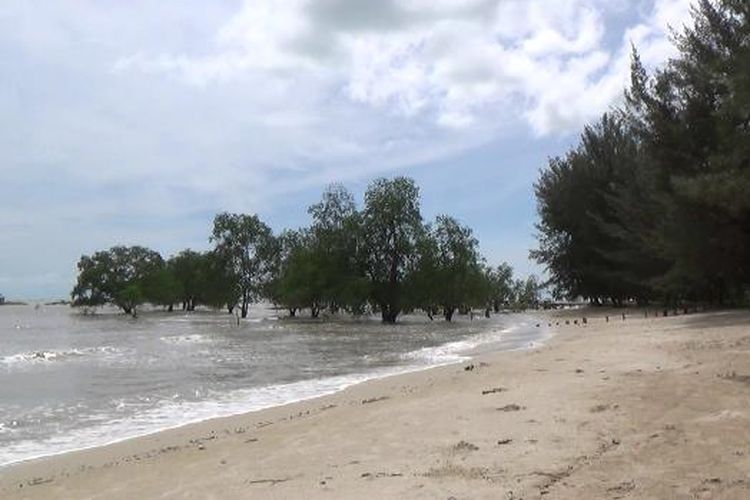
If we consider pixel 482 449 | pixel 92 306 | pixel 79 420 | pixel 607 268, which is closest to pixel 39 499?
pixel 482 449

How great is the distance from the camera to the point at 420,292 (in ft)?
217

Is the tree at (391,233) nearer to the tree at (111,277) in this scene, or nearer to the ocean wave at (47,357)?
the ocean wave at (47,357)

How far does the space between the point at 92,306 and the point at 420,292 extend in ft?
271

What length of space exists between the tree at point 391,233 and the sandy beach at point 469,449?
180 feet

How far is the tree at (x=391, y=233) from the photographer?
67.4 m

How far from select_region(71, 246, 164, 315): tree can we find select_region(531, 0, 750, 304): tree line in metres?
84.7

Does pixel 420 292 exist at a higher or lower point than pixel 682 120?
lower

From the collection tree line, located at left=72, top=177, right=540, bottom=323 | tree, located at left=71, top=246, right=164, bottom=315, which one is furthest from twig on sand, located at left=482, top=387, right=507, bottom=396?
tree, located at left=71, top=246, right=164, bottom=315

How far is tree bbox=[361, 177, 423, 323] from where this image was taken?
221 ft

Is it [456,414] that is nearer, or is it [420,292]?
[456,414]

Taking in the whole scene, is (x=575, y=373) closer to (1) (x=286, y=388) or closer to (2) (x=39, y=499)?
(1) (x=286, y=388)

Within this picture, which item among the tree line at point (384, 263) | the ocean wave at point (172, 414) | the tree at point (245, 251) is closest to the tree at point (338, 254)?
the tree line at point (384, 263)

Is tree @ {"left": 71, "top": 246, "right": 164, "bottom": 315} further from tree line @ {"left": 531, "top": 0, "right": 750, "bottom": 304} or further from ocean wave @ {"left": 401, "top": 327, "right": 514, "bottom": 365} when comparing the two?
ocean wave @ {"left": 401, "top": 327, "right": 514, "bottom": 365}

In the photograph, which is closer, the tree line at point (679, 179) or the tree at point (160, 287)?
the tree line at point (679, 179)
